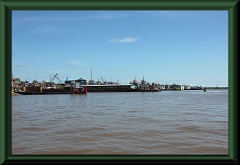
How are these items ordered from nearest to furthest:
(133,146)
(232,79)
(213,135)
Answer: (232,79) < (133,146) < (213,135)

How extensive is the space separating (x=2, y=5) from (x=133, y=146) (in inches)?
167

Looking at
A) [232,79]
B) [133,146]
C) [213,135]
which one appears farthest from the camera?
[213,135]

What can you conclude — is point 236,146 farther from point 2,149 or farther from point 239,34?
point 2,149

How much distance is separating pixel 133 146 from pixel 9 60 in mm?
4111

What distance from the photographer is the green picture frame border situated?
4.66 ft

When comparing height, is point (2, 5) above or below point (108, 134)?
above

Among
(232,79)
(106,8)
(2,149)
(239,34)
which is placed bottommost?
(2,149)

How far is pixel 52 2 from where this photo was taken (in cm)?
145

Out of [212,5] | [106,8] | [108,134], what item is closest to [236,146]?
[212,5]

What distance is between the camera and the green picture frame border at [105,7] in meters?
1.42

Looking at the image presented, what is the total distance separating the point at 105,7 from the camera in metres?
1.48

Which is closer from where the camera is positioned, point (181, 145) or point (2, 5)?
point (2, 5)

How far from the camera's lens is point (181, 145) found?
530 cm

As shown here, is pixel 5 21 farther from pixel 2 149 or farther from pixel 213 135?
pixel 213 135
